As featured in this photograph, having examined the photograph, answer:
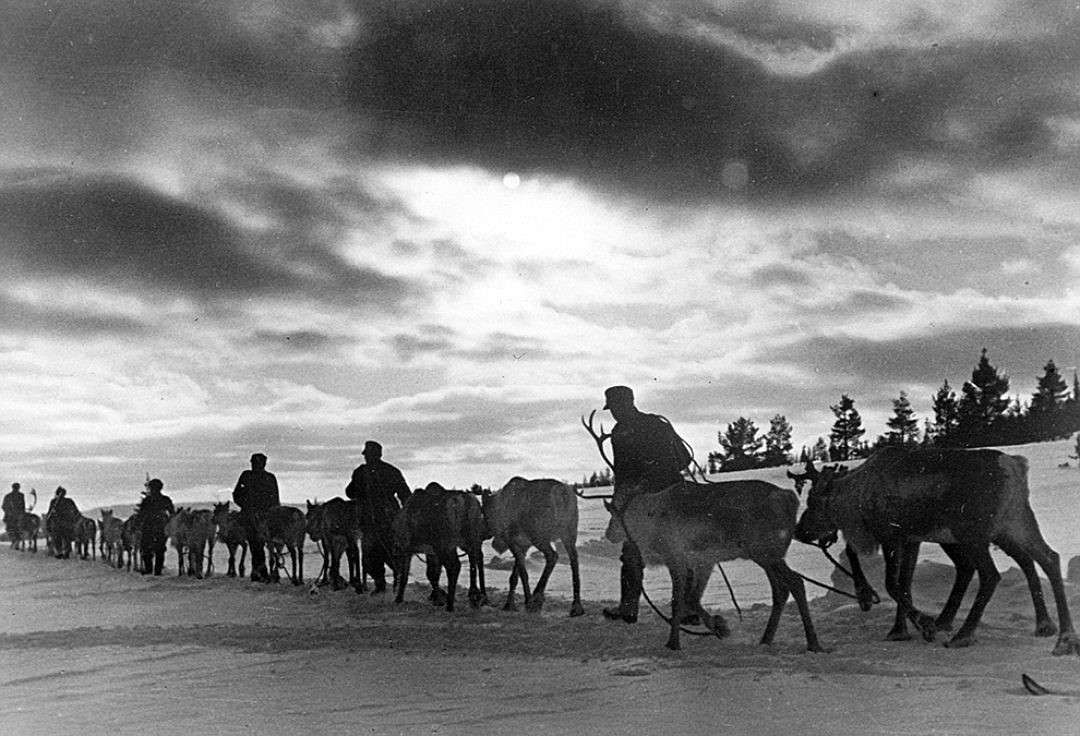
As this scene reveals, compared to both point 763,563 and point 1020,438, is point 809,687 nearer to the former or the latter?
point 763,563

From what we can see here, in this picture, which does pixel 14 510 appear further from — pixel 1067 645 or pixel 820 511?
pixel 1067 645

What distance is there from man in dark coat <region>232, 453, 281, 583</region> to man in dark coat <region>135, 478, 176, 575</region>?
4.00 m

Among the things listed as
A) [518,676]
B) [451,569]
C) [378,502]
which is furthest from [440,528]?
[518,676]

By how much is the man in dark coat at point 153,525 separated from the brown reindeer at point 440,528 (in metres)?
10.6

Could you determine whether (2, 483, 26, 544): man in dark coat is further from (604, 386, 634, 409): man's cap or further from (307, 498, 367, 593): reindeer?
(604, 386, 634, 409): man's cap

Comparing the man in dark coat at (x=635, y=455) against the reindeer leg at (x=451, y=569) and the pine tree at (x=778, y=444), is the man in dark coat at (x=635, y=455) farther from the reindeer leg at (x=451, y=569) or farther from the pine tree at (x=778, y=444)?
the pine tree at (x=778, y=444)

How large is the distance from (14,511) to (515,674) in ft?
102

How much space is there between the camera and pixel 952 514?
862cm

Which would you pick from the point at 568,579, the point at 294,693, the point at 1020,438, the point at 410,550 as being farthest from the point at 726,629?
the point at 1020,438

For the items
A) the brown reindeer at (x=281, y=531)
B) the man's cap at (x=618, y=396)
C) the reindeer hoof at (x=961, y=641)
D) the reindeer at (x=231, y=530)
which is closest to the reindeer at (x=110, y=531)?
the reindeer at (x=231, y=530)

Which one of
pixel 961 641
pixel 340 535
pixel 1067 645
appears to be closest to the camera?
pixel 1067 645

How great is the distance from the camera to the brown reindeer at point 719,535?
344 inches

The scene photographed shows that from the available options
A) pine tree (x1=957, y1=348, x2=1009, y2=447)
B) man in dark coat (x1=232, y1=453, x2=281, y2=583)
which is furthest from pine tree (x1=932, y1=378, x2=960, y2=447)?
man in dark coat (x1=232, y1=453, x2=281, y2=583)

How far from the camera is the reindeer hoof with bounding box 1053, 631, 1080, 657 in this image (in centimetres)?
748
